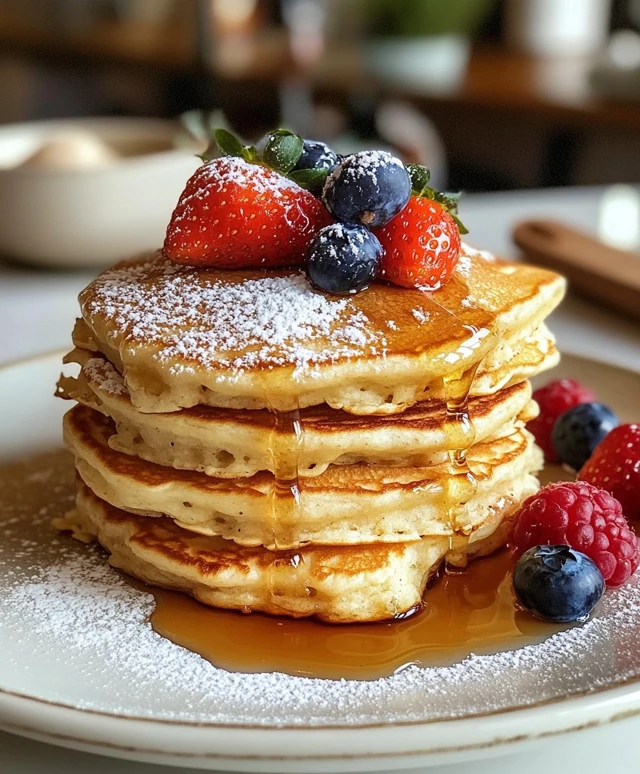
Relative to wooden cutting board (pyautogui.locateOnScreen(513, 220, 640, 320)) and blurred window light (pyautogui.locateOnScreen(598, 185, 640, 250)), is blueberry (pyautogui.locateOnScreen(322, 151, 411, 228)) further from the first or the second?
blurred window light (pyautogui.locateOnScreen(598, 185, 640, 250))

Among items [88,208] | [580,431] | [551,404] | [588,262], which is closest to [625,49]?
[588,262]

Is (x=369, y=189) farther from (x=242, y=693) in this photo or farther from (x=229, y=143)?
(x=242, y=693)

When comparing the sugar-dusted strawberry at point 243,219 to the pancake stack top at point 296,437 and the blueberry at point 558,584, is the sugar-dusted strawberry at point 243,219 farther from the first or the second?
the blueberry at point 558,584

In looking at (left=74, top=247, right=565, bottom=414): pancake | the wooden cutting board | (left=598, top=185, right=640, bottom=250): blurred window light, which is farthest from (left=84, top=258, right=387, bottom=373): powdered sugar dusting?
(left=598, top=185, right=640, bottom=250): blurred window light

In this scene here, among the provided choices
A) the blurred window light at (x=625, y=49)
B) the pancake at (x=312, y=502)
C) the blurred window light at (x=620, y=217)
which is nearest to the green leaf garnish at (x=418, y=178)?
Answer: the pancake at (x=312, y=502)

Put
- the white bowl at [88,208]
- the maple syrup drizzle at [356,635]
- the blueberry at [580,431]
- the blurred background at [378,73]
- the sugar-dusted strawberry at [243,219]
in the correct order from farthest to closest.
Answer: the blurred background at [378,73] → the white bowl at [88,208] → the blueberry at [580,431] → the sugar-dusted strawberry at [243,219] → the maple syrup drizzle at [356,635]
